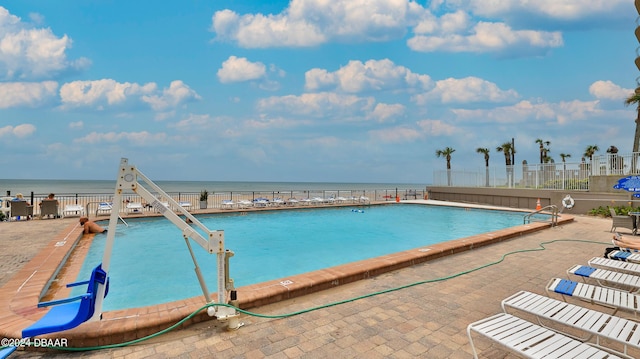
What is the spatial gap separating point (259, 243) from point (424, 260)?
20.0 ft

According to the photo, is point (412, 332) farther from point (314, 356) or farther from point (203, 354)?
point (203, 354)

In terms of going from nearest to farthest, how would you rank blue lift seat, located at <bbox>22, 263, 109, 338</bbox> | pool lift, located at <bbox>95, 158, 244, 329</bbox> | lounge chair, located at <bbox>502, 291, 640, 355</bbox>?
lounge chair, located at <bbox>502, 291, 640, 355</bbox>, blue lift seat, located at <bbox>22, 263, 109, 338</bbox>, pool lift, located at <bbox>95, 158, 244, 329</bbox>

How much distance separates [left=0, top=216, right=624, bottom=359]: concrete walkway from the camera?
9.34 feet

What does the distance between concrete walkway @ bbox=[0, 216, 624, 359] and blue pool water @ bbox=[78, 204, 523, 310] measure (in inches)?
84.5

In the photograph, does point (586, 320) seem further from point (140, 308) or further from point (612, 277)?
point (140, 308)

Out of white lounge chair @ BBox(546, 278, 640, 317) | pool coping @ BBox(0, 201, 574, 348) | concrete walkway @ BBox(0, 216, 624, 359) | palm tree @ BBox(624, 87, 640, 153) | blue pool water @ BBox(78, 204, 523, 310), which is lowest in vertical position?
blue pool water @ BBox(78, 204, 523, 310)

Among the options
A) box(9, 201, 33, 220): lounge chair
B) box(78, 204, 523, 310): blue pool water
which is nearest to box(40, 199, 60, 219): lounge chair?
box(9, 201, 33, 220): lounge chair

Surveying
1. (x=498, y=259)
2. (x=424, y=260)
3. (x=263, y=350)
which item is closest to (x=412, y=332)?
(x=263, y=350)

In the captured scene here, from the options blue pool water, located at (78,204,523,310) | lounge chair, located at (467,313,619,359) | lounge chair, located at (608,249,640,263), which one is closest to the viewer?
lounge chair, located at (467,313,619,359)

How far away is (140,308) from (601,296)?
488 centimetres

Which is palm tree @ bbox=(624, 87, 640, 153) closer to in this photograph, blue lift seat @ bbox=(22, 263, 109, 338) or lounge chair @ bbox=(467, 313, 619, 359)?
lounge chair @ bbox=(467, 313, 619, 359)

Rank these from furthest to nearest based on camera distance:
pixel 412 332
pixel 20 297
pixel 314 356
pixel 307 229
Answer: pixel 307 229, pixel 20 297, pixel 412 332, pixel 314 356

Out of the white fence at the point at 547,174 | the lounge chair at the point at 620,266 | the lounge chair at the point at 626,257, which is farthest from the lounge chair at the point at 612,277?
the white fence at the point at 547,174

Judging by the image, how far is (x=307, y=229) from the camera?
44.1 feet
